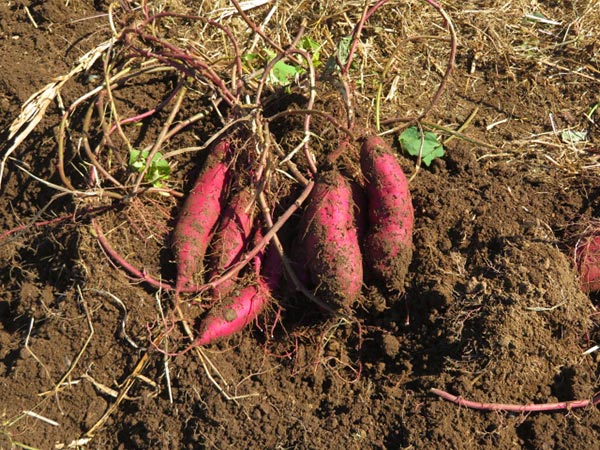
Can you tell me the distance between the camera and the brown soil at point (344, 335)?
2.10 m

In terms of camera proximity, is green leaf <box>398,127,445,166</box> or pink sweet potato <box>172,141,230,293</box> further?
green leaf <box>398,127,445,166</box>

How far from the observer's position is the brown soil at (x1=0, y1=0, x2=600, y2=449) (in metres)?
2.10

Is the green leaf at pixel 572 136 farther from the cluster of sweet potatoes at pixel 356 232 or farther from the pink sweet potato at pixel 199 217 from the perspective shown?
the pink sweet potato at pixel 199 217

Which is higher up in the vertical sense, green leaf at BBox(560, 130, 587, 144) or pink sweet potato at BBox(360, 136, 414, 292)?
pink sweet potato at BBox(360, 136, 414, 292)

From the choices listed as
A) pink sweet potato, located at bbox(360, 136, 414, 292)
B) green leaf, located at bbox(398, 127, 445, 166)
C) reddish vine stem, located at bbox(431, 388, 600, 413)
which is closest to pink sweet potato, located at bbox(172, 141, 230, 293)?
pink sweet potato, located at bbox(360, 136, 414, 292)

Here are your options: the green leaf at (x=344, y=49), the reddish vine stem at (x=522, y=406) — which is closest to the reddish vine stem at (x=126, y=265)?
the reddish vine stem at (x=522, y=406)

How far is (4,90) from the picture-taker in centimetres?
273

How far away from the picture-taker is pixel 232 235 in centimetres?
233

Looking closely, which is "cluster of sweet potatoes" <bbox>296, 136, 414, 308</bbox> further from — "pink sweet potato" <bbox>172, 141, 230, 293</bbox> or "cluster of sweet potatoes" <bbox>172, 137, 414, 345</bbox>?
"pink sweet potato" <bbox>172, 141, 230, 293</bbox>

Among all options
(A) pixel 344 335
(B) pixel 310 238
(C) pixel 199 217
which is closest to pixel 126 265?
(C) pixel 199 217

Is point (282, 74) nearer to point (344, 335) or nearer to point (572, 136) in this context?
point (344, 335)

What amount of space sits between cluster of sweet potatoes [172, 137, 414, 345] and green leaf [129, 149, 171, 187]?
129mm

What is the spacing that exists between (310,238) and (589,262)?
99 cm

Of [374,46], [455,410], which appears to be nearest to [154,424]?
[455,410]
